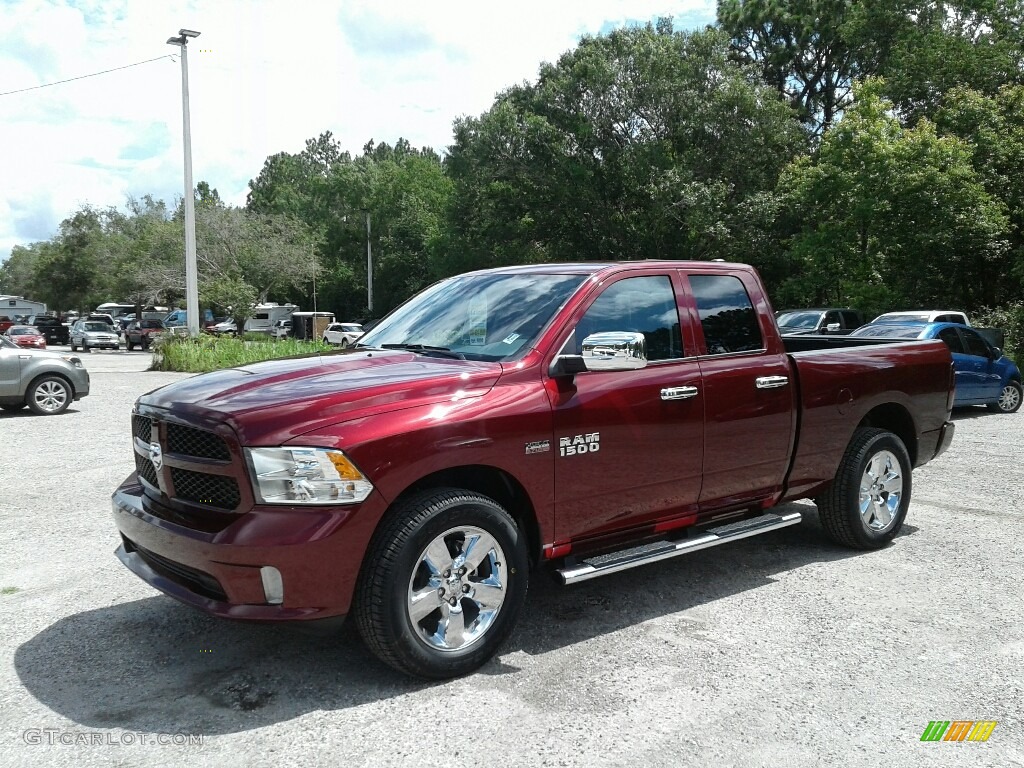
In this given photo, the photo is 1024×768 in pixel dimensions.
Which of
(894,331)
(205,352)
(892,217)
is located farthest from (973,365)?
(205,352)

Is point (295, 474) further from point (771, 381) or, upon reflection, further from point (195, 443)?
point (771, 381)

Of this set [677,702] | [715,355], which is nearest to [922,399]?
[715,355]

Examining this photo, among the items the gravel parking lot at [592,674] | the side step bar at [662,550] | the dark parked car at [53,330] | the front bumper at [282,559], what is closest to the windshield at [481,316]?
the side step bar at [662,550]

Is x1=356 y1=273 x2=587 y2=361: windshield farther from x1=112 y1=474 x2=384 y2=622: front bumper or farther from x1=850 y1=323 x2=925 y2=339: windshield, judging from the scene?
x1=850 y1=323 x2=925 y2=339: windshield

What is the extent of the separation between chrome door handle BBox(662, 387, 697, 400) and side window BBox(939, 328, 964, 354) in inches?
403

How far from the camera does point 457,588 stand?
384cm

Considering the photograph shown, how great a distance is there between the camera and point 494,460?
3891 mm

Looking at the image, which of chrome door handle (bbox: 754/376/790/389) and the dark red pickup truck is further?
chrome door handle (bbox: 754/376/790/389)

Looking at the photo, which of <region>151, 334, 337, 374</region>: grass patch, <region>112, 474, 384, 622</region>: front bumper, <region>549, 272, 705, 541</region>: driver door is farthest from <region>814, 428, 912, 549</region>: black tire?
<region>151, 334, 337, 374</region>: grass patch

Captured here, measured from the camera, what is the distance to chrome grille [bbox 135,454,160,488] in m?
4.00

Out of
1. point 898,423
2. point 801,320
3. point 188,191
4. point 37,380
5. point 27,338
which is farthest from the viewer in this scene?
point 27,338

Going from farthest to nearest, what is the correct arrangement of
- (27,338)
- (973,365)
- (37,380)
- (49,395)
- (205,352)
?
(27,338) → (205,352) → (49,395) → (37,380) → (973,365)

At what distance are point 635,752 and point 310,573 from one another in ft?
4.84

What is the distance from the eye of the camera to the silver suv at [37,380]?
1388cm
